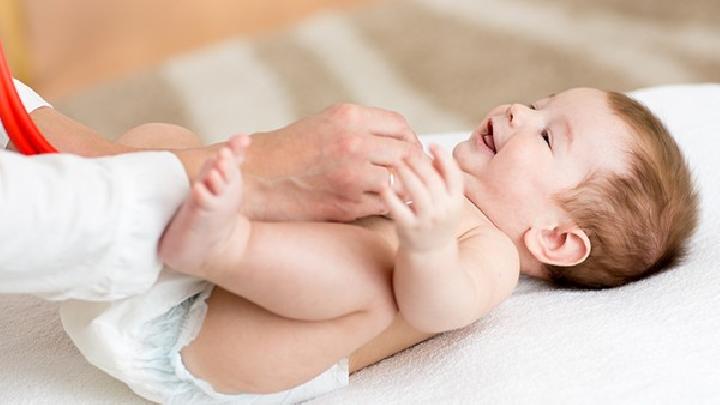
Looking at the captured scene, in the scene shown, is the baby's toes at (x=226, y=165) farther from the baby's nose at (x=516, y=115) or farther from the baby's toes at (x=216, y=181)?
the baby's nose at (x=516, y=115)

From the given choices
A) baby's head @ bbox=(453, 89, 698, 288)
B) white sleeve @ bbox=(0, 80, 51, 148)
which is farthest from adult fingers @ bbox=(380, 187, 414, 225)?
white sleeve @ bbox=(0, 80, 51, 148)

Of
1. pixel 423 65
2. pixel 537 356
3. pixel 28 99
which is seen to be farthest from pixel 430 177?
pixel 423 65

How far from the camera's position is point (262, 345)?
88 centimetres

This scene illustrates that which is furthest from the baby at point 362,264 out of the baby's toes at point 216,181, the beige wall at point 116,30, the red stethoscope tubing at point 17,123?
the beige wall at point 116,30

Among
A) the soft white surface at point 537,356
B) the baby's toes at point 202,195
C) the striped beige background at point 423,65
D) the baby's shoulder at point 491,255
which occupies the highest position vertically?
the baby's toes at point 202,195

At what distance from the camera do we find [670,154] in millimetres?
1150

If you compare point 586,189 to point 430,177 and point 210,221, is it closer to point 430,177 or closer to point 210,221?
point 430,177

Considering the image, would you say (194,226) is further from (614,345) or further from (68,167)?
(614,345)

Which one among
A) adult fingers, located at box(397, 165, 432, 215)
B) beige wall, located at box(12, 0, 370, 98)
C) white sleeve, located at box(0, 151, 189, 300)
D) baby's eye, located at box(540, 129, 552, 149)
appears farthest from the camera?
beige wall, located at box(12, 0, 370, 98)

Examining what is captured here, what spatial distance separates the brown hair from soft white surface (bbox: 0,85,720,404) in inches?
1.1

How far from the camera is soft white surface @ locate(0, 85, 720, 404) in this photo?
3.13ft

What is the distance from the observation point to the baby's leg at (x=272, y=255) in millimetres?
762

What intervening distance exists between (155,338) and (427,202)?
0.28 metres

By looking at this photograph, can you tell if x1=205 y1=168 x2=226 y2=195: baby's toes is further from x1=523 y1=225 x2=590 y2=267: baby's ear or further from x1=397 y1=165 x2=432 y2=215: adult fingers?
x1=523 y1=225 x2=590 y2=267: baby's ear
